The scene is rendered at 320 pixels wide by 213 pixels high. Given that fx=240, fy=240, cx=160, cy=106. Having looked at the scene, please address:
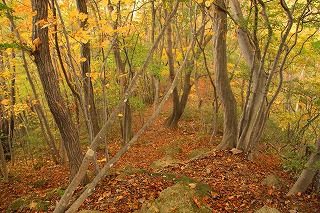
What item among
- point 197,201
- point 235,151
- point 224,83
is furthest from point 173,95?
point 197,201

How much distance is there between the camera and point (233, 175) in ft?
17.7

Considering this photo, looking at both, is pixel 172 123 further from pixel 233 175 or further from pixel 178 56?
pixel 233 175

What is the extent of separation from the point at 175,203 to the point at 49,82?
279 centimetres

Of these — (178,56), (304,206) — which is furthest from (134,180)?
(178,56)

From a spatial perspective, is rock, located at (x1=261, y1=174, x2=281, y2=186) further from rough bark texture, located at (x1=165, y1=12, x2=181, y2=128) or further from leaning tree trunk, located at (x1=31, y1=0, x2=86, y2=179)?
rough bark texture, located at (x1=165, y1=12, x2=181, y2=128)

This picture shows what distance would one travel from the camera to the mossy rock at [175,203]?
A: 11.2 ft

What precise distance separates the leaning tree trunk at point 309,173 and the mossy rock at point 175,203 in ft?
6.45

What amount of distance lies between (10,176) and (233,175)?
8200 millimetres

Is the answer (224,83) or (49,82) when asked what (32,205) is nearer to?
(49,82)

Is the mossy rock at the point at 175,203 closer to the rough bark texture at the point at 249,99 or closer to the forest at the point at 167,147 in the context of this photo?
the forest at the point at 167,147

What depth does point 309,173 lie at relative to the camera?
4.29 meters

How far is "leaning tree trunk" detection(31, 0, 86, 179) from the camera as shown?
11.9 ft

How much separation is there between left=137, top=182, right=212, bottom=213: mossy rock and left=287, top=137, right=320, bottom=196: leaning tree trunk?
1.97 metres

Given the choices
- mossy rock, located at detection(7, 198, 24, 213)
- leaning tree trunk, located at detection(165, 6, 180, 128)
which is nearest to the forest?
mossy rock, located at detection(7, 198, 24, 213)
